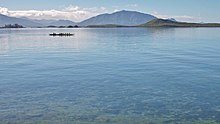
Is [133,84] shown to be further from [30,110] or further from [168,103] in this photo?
[30,110]

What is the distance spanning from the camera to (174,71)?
41.1 meters

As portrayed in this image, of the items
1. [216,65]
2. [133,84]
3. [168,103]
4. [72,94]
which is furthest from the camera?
[216,65]

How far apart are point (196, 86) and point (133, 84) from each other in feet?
Result: 22.2

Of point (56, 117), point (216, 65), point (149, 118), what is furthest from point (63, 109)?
point (216, 65)

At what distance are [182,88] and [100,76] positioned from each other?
11.7 m

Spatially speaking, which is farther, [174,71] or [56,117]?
[174,71]

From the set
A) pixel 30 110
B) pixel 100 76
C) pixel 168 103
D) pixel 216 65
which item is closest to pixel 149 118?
pixel 168 103

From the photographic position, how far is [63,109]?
78.2 ft

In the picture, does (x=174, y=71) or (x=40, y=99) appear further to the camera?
(x=174, y=71)

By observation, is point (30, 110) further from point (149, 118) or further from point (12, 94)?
point (149, 118)

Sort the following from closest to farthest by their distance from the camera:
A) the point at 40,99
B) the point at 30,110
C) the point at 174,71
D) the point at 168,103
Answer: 1. the point at 30,110
2. the point at 168,103
3. the point at 40,99
4. the point at 174,71

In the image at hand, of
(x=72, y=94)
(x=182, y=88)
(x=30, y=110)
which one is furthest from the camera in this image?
(x=182, y=88)

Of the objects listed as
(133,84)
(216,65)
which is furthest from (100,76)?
(216,65)

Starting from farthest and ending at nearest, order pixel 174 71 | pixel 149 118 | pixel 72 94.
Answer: pixel 174 71, pixel 72 94, pixel 149 118
